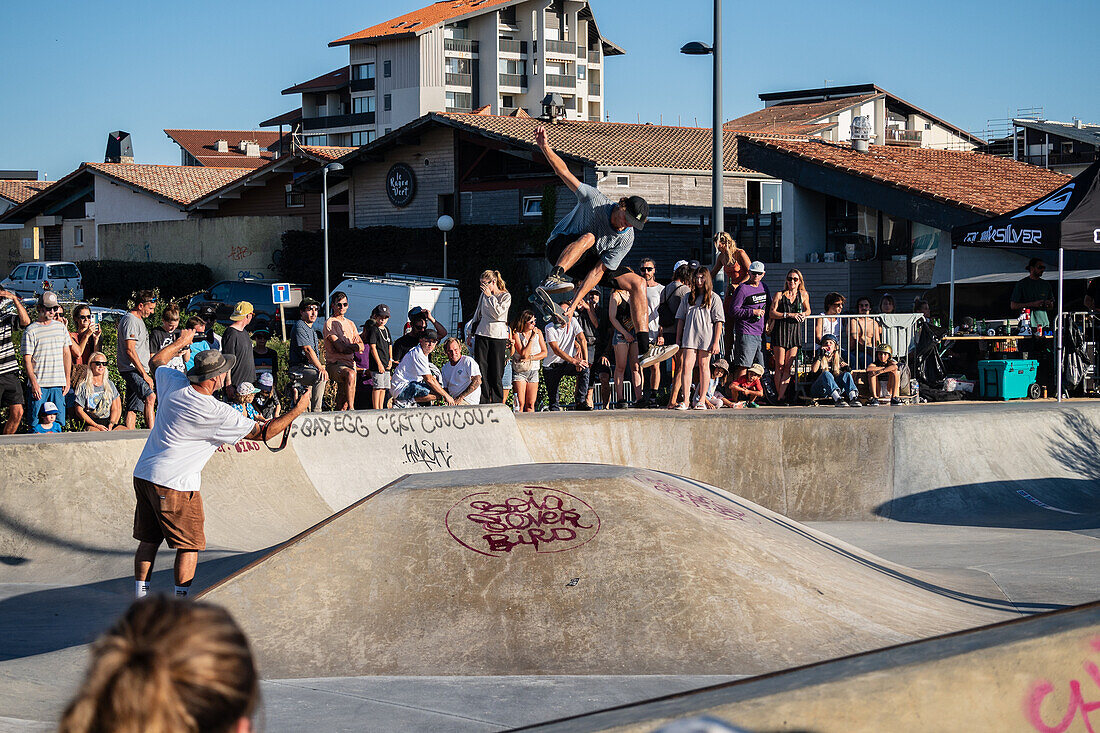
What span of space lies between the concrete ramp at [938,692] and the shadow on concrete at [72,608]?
158 inches

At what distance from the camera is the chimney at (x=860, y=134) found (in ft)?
78.8

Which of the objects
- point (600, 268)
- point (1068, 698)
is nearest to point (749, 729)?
point (1068, 698)

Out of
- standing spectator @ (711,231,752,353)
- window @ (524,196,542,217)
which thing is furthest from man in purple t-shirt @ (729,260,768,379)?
window @ (524,196,542,217)

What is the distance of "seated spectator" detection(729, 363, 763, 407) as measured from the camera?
11.5 metres

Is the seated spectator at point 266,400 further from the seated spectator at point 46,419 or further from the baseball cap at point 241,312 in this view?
the seated spectator at point 46,419

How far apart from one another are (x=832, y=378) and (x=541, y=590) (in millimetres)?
7521

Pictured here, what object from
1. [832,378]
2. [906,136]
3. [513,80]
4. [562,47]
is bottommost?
[832,378]

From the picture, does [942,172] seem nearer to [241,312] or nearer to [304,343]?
[304,343]

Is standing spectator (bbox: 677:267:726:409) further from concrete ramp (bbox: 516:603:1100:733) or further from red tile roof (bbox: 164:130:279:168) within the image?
red tile roof (bbox: 164:130:279:168)

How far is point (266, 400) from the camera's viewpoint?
406 inches

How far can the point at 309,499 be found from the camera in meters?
8.54

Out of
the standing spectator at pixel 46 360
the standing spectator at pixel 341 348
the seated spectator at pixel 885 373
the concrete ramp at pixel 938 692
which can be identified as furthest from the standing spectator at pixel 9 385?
the seated spectator at pixel 885 373

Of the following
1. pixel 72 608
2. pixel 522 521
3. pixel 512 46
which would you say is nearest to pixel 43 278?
pixel 72 608

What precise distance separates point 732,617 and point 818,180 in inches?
721
